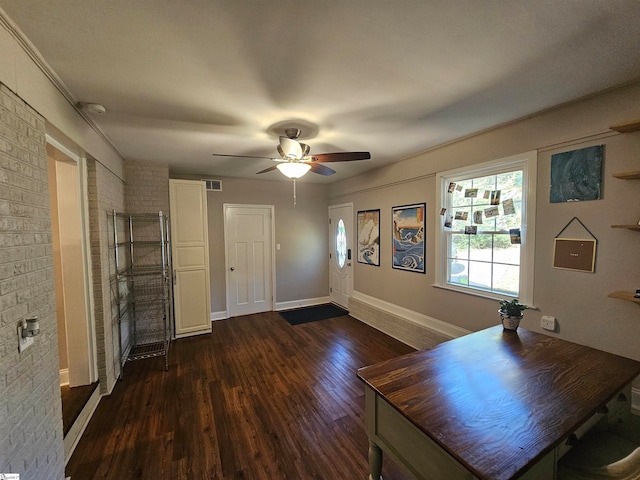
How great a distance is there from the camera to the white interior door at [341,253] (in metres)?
4.88

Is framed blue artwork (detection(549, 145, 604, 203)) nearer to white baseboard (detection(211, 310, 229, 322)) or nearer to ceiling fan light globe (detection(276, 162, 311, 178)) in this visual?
ceiling fan light globe (detection(276, 162, 311, 178))

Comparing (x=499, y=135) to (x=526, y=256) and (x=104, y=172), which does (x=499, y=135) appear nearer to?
(x=526, y=256)

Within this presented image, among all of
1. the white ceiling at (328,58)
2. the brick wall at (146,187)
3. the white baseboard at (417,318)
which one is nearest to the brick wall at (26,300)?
the white ceiling at (328,58)

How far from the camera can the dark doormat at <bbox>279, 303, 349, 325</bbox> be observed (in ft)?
14.8

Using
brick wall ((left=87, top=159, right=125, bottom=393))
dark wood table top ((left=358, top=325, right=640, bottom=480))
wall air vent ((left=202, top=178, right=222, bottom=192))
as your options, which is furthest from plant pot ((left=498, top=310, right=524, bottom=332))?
wall air vent ((left=202, top=178, right=222, bottom=192))

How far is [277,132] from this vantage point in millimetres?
2537

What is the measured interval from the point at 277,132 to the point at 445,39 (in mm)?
1584

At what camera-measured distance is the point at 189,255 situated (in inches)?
150

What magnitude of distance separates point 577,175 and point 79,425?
4213 millimetres

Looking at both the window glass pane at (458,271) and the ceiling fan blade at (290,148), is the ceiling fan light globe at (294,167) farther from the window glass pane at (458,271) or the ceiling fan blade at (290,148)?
the window glass pane at (458,271)

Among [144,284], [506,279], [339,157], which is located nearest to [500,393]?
[506,279]

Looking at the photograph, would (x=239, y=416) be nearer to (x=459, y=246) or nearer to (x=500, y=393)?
(x=500, y=393)

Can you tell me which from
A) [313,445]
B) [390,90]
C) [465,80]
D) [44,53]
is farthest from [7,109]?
[313,445]

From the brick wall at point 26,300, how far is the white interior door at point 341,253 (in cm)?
391
